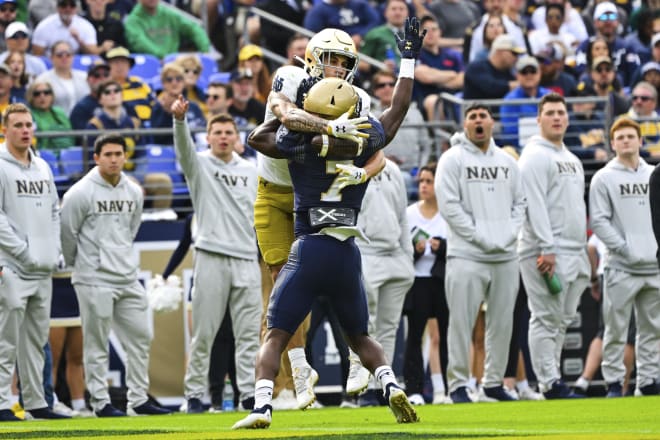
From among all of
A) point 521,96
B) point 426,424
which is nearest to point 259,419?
point 426,424

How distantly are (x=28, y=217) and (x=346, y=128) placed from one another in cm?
460

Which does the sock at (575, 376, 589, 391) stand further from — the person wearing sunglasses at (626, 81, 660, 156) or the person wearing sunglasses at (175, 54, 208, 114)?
the person wearing sunglasses at (175, 54, 208, 114)

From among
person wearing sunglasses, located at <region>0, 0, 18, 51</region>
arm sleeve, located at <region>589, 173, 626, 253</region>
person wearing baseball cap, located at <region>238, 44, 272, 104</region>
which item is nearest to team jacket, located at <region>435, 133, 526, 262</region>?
arm sleeve, located at <region>589, 173, 626, 253</region>

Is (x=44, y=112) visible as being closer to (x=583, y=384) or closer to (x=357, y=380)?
(x=583, y=384)

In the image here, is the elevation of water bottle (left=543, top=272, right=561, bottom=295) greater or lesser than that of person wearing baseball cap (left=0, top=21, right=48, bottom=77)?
lesser

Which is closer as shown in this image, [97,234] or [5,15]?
[97,234]

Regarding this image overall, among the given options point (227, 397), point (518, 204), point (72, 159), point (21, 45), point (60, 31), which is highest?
point (60, 31)

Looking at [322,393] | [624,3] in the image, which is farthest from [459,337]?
[624,3]

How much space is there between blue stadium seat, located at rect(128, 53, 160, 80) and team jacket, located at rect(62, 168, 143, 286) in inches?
204

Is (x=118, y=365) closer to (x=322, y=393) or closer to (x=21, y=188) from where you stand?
(x=322, y=393)

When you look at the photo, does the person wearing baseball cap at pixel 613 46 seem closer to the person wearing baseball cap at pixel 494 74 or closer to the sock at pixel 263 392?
the person wearing baseball cap at pixel 494 74

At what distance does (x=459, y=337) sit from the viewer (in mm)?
13023

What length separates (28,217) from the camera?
1223 centimetres

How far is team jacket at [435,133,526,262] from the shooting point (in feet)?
42.3
